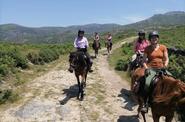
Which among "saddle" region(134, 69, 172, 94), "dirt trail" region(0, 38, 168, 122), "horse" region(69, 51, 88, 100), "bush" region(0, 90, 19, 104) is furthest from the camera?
"horse" region(69, 51, 88, 100)

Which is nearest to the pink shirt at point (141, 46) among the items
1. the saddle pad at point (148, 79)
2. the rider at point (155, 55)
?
the rider at point (155, 55)

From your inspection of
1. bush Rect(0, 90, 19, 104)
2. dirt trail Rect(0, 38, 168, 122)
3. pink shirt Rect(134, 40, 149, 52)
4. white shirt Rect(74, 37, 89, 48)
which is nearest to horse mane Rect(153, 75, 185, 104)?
dirt trail Rect(0, 38, 168, 122)

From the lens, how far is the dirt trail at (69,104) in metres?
13.1

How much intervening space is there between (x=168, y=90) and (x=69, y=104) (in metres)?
5.59

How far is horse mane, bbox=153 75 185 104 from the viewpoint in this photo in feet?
31.0

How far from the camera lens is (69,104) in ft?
47.8

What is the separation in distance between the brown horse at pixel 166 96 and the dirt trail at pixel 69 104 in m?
2.96

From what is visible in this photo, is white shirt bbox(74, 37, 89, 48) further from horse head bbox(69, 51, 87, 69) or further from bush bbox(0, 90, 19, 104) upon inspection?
bush bbox(0, 90, 19, 104)

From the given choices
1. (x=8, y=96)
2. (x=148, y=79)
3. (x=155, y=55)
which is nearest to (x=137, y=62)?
(x=155, y=55)

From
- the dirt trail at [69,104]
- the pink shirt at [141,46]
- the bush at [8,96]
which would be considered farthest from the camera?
the pink shirt at [141,46]

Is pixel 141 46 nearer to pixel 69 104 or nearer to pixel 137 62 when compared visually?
pixel 137 62

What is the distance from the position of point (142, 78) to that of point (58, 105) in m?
4.36

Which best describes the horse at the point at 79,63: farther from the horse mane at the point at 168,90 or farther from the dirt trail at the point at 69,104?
the horse mane at the point at 168,90

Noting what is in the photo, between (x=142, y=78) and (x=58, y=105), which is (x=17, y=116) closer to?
(x=58, y=105)
